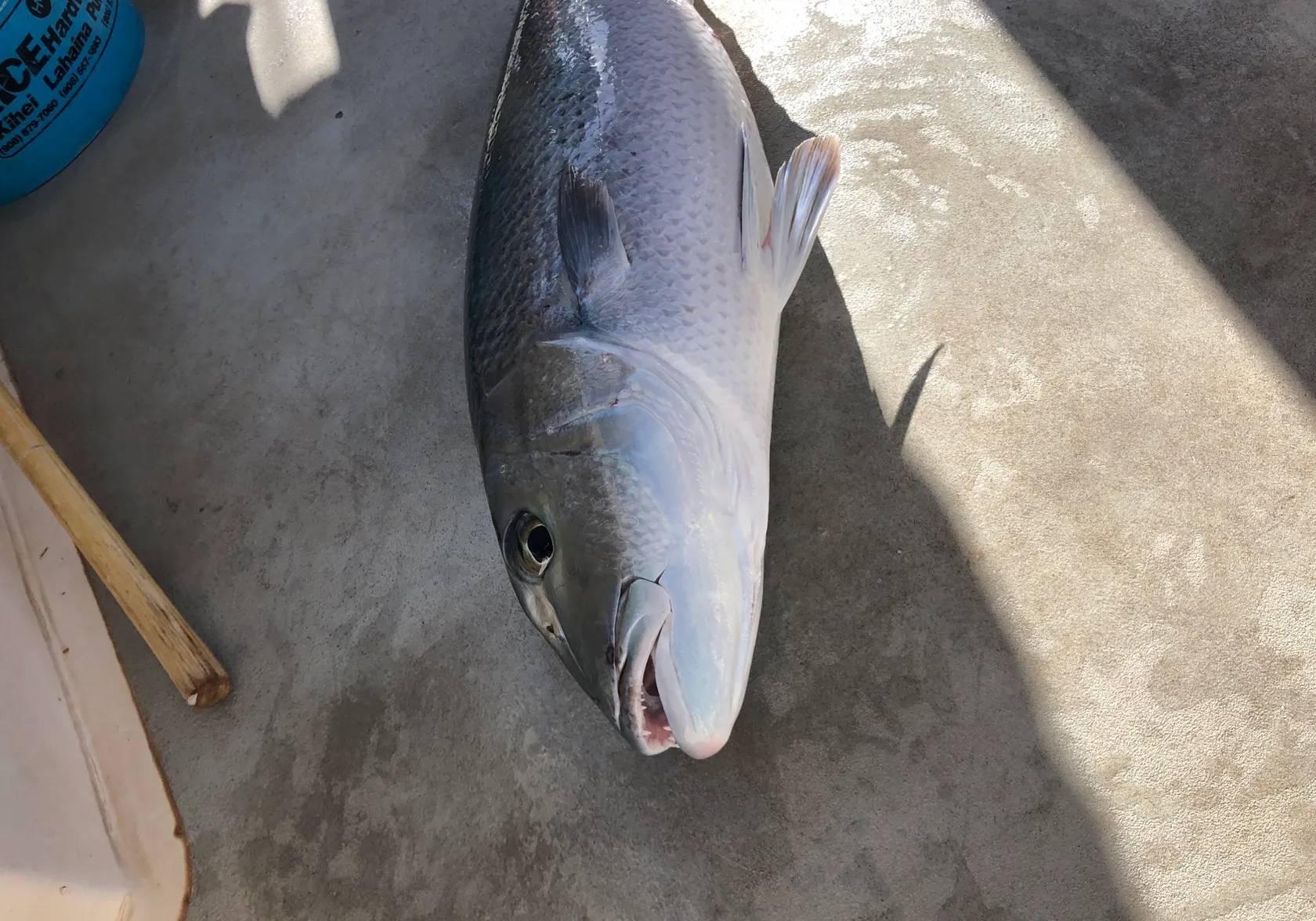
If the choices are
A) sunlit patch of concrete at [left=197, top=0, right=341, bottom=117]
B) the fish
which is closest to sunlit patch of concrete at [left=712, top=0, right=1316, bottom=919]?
the fish

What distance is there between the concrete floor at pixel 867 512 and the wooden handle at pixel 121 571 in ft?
0.45

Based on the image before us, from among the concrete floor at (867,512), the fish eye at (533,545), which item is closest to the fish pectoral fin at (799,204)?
the concrete floor at (867,512)

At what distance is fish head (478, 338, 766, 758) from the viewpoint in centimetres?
141

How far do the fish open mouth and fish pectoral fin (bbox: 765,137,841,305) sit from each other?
3.14 feet

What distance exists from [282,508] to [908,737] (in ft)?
6.34

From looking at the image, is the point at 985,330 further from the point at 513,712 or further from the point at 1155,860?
the point at 513,712

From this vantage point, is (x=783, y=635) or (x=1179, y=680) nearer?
(x=1179, y=680)

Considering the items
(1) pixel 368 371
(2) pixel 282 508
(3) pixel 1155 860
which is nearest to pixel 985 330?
(3) pixel 1155 860

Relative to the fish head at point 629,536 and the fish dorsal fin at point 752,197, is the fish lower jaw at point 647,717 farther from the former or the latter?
the fish dorsal fin at point 752,197

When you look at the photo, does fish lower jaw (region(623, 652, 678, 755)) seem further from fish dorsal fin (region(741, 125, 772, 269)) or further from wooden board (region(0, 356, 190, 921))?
wooden board (region(0, 356, 190, 921))

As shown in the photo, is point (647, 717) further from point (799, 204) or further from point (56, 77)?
point (56, 77)

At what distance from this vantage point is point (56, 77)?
285 cm

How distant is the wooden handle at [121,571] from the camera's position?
212 cm

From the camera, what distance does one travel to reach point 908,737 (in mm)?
1812
